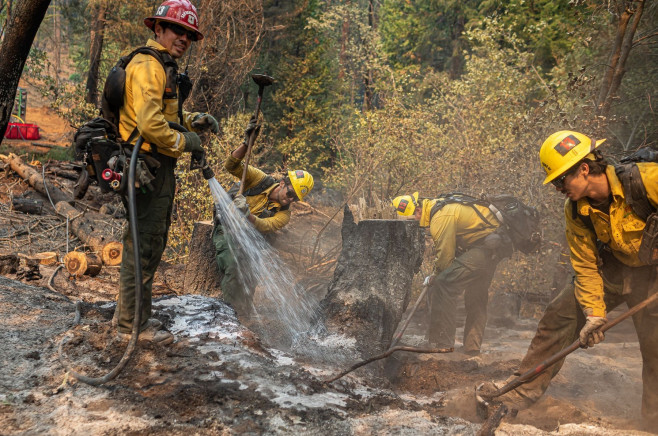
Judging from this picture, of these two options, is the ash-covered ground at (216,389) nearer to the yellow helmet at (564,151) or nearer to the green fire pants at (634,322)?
the green fire pants at (634,322)

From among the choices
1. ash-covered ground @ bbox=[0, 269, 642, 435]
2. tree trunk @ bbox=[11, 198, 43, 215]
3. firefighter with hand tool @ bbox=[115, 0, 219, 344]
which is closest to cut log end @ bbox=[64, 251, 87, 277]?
ash-covered ground @ bbox=[0, 269, 642, 435]

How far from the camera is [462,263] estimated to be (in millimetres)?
6660

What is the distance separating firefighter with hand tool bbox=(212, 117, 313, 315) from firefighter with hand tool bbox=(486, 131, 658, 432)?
3.04 metres

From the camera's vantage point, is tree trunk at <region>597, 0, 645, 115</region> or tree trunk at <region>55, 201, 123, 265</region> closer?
tree trunk at <region>597, 0, 645, 115</region>

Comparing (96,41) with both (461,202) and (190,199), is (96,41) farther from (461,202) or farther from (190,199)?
(461,202)

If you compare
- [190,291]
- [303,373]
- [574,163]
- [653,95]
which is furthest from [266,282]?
[653,95]

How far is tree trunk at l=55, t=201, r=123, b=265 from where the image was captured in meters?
7.22

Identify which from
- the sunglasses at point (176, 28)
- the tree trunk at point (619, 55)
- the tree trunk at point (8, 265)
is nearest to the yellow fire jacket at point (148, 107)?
the sunglasses at point (176, 28)

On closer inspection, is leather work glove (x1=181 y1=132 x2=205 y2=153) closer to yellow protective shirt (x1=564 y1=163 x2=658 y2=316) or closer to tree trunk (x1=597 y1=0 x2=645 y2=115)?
yellow protective shirt (x1=564 y1=163 x2=658 y2=316)

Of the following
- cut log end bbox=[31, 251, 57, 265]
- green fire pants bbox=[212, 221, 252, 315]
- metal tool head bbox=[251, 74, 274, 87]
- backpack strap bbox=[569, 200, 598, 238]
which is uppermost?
metal tool head bbox=[251, 74, 274, 87]

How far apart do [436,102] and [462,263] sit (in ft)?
28.1

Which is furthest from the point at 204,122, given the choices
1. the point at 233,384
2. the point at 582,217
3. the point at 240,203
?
the point at 582,217

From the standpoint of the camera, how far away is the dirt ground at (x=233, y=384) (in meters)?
2.84

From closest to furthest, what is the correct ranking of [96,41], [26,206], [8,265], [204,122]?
1. [204,122]
2. [8,265]
3. [26,206]
4. [96,41]
